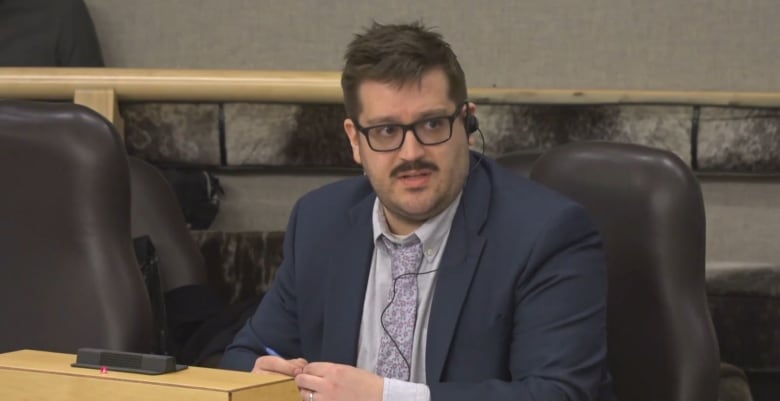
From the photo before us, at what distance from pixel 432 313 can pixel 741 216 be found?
174cm

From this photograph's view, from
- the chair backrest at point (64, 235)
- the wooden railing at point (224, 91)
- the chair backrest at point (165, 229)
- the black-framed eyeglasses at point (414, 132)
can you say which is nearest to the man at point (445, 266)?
the black-framed eyeglasses at point (414, 132)

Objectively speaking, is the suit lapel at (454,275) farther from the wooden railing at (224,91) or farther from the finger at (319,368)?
the wooden railing at (224,91)

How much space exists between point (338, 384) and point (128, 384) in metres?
0.28

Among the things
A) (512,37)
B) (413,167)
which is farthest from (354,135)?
(512,37)

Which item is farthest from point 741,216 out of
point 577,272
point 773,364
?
point 577,272

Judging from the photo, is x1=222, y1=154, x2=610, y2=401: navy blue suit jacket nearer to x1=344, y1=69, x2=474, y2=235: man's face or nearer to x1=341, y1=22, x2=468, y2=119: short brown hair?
x1=344, y1=69, x2=474, y2=235: man's face

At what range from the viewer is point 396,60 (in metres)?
1.50

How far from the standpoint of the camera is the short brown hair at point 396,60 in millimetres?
1498

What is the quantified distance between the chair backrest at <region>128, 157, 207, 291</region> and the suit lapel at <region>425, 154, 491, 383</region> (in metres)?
0.85

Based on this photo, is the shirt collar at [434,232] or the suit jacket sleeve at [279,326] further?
the suit jacket sleeve at [279,326]

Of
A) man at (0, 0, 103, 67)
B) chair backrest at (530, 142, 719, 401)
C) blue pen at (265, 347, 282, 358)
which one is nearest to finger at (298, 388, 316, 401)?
blue pen at (265, 347, 282, 358)

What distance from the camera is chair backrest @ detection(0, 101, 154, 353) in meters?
1.79

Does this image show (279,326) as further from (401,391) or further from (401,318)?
(401,391)

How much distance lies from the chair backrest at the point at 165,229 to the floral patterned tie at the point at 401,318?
0.80m
